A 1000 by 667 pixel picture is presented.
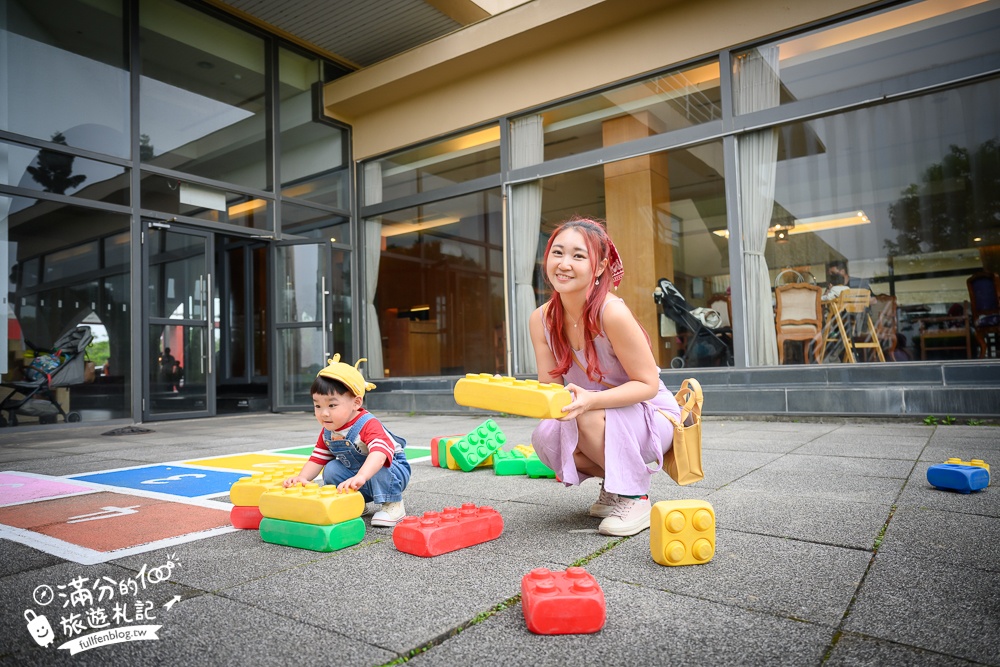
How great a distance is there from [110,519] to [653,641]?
2343 millimetres

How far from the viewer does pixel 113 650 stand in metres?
1.36

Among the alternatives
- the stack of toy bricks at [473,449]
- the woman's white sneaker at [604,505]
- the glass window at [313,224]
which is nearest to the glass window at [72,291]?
the glass window at [313,224]

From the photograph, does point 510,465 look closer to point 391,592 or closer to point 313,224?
point 391,592

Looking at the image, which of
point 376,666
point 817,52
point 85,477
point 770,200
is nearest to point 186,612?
point 376,666

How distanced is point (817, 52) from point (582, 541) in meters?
6.58

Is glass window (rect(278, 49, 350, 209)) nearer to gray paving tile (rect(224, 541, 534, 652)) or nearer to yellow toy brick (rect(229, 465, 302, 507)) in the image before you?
yellow toy brick (rect(229, 465, 302, 507))

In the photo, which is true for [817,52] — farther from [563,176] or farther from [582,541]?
[582,541]

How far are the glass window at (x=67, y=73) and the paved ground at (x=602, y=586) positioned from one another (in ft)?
21.1

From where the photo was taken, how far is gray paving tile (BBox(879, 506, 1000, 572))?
1.87m

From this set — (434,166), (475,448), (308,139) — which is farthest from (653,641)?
(308,139)

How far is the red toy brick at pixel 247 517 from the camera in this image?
7.97 feet

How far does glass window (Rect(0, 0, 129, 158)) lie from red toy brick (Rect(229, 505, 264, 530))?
6.82 meters

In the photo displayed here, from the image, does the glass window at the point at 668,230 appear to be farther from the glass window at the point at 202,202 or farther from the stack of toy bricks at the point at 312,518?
the stack of toy bricks at the point at 312,518

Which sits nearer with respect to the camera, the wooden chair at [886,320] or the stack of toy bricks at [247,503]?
the stack of toy bricks at [247,503]
